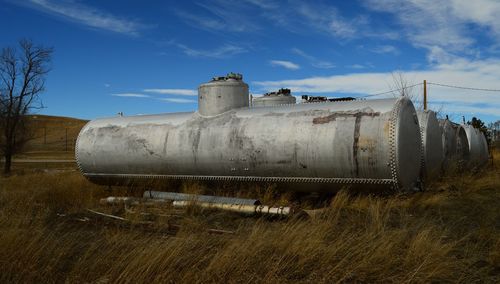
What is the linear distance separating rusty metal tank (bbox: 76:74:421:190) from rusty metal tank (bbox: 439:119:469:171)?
211 inches

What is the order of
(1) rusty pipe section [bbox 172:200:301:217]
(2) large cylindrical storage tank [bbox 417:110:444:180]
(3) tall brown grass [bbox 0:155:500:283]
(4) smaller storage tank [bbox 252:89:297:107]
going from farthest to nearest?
(4) smaller storage tank [bbox 252:89:297:107] → (2) large cylindrical storage tank [bbox 417:110:444:180] → (1) rusty pipe section [bbox 172:200:301:217] → (3) tall brown grass [bbox 0:155:500:283]

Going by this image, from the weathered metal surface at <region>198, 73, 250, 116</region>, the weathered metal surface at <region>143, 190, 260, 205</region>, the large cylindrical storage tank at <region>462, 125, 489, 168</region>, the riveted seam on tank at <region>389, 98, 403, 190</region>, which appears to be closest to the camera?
the riveted seam on tank at <region>389, 98, 403, 190</region>

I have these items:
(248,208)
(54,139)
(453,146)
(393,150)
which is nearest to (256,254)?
(248,208)

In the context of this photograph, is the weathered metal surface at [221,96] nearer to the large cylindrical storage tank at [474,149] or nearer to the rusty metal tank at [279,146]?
the rusty metal tank at [279,146]

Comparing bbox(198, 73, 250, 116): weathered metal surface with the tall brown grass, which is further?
bbox(198, 73, 250, 116): weathered metal surface

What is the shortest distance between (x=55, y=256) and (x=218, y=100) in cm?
636

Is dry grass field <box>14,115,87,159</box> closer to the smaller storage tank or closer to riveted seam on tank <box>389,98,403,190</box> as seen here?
the smaller storage tank

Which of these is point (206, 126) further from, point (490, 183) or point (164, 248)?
point (490, 183)

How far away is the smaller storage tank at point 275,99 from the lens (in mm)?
14125

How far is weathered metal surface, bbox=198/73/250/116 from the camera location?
11039 millimetres

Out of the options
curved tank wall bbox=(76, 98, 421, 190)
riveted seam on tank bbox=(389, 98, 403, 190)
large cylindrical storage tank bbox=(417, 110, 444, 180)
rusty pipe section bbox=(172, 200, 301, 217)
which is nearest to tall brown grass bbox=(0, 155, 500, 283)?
rusty pipe section bbox=(172, 200, 301, 217)

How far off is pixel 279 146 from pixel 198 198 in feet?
6.82

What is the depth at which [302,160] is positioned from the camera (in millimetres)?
9219

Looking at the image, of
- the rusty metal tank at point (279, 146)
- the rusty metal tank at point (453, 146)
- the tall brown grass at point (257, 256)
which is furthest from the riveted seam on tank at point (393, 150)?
the rusty metal tank at point (453, 146)
